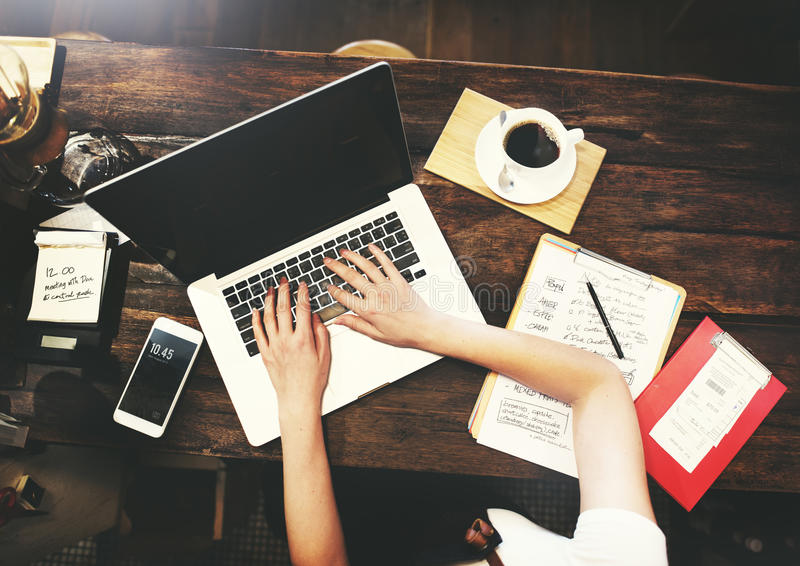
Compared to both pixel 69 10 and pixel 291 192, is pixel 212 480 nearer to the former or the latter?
pixel 291 192

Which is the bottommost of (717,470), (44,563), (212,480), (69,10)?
(44,563)

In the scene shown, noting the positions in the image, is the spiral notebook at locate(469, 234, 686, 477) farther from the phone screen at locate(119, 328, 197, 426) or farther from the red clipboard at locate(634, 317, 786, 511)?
the phone screen at locate(119, 328, 197, 426)

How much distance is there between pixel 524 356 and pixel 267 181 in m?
0.54

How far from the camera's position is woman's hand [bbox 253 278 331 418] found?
2.56 ft

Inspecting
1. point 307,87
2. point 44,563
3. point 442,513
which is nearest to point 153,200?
point 307,87

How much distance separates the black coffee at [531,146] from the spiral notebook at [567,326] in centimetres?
15

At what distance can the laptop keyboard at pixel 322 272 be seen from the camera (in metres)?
0.83

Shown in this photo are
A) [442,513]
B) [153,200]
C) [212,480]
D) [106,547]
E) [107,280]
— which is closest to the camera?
[153,200]

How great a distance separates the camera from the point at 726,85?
35.9 inches

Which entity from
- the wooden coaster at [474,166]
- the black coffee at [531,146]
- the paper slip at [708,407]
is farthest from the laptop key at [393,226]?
the paper slip at [708,407]

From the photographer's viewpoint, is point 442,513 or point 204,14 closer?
point 442,513

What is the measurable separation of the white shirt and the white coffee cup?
604 mm

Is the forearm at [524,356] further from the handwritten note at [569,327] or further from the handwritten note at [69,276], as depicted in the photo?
the handwritten note at [69,276]

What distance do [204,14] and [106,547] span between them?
206 cm
